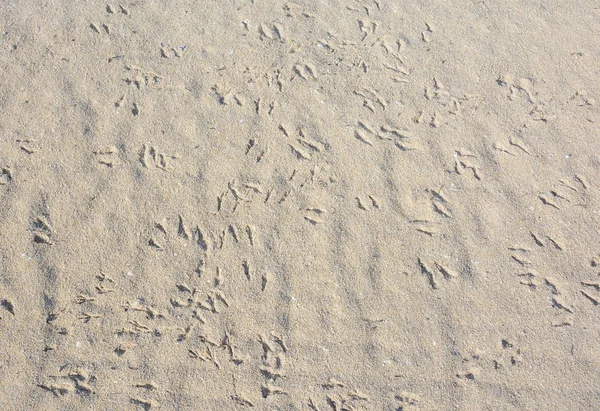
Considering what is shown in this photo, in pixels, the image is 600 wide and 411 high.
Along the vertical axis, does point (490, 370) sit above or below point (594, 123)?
below

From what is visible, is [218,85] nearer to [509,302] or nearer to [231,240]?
[231,240]

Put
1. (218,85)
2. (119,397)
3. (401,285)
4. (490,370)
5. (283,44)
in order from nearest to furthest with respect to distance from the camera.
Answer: (119,397)
(490,370)
(401,285)
(218,85)
(283,44)

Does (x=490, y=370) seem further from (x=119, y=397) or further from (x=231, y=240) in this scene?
(x=119, y=397)

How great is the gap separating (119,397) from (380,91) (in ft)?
6.66

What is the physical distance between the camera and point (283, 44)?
324cm

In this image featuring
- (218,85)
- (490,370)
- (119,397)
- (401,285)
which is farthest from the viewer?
(218,85)

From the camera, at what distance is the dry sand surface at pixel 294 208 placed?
2273 millimetres

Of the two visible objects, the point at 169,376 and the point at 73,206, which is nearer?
the point at 169,376

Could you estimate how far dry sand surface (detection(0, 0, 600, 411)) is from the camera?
2.27 m

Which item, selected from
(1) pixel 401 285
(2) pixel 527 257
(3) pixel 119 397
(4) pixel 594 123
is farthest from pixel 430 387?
(4) pixel 594 123

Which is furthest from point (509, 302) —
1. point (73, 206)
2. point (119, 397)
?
point (73, 206)

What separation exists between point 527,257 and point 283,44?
1.77 m

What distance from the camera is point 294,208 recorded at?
2.67 m

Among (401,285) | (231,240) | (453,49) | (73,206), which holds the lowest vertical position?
(73,206)
